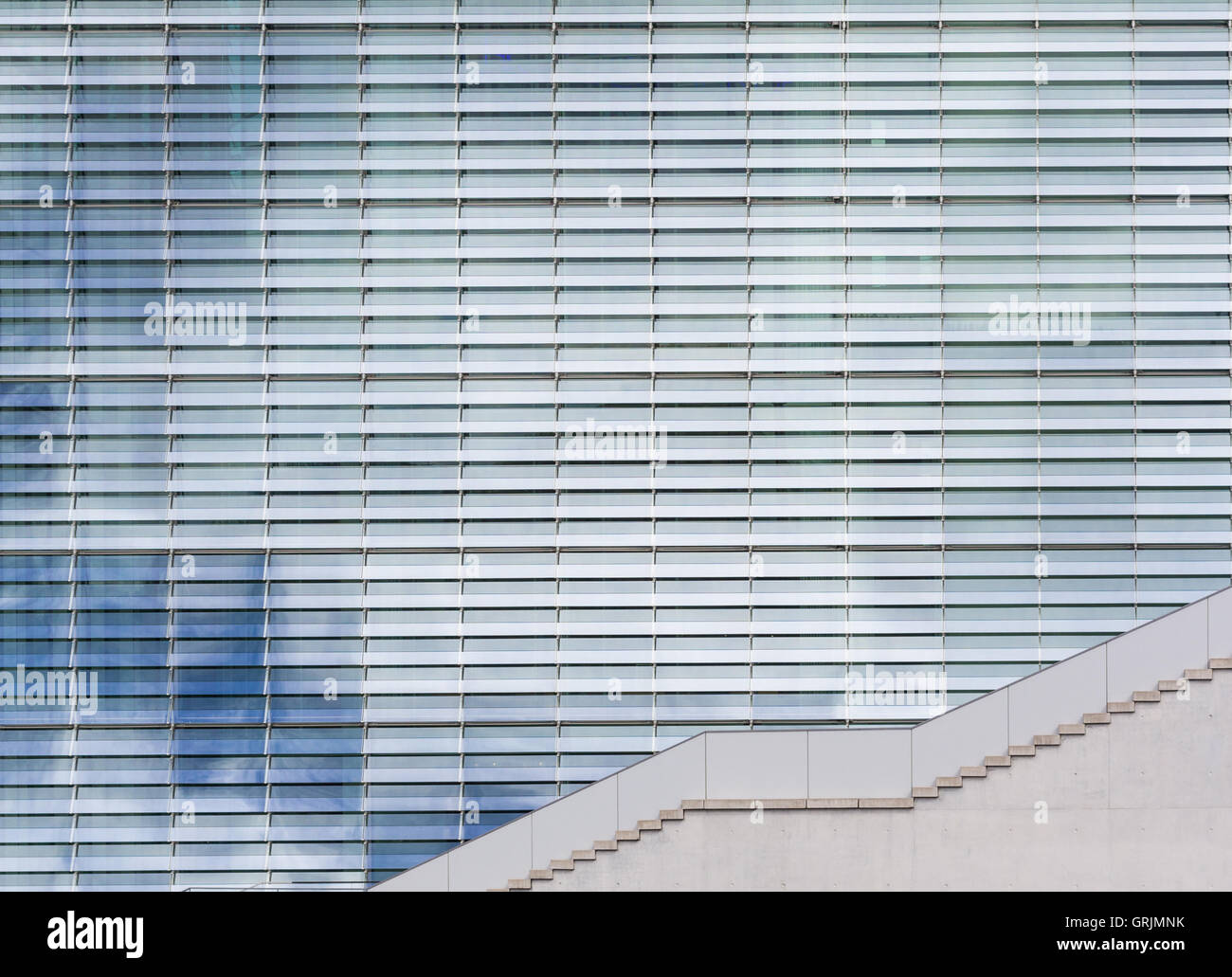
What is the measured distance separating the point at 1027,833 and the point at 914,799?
1.32m

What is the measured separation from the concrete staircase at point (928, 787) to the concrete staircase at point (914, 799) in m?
0.02

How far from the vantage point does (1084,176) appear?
1559 cm

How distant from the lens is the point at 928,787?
14086 millimetres

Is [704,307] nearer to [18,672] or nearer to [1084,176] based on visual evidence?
[1084,176]

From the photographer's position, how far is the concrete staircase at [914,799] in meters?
13.9

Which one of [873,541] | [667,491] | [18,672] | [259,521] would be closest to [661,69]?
[667,491]
